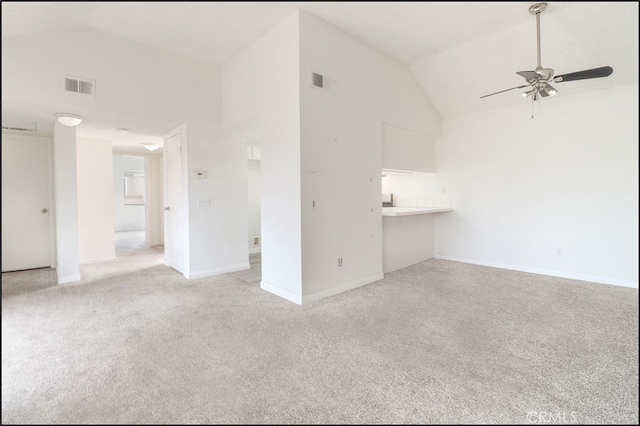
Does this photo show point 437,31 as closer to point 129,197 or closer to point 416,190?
point 416,190

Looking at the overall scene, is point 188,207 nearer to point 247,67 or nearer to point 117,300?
point 117,300

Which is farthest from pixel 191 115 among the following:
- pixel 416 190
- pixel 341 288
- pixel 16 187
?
pixel 416 190

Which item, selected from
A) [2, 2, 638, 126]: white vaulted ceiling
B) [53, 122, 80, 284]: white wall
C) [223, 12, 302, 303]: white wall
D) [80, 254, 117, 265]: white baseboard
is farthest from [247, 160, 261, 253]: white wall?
[53, 122, 80, 284]: white wall

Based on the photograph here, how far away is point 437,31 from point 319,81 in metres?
1.22

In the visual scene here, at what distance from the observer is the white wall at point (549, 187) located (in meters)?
1.04

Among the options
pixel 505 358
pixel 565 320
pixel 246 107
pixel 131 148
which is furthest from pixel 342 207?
pixel 131 148

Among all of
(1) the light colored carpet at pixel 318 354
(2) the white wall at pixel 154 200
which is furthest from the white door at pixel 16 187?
(2) the white wall at pixel 154 200

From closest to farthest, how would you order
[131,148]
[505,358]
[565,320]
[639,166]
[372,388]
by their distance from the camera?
[639,166], [372,388], [505,358], [565,320], [131,148]

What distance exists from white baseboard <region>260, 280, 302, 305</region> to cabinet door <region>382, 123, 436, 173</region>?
2250 mm

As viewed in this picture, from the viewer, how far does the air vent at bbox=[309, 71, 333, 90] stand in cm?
317

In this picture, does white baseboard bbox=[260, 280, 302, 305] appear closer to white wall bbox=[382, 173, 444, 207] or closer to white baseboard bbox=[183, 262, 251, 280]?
white baseboard bbox=[183, 262, 251, 280]

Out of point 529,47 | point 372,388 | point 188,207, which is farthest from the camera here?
point 188,207

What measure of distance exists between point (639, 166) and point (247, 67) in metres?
3.82

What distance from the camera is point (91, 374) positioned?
1.27 metres
